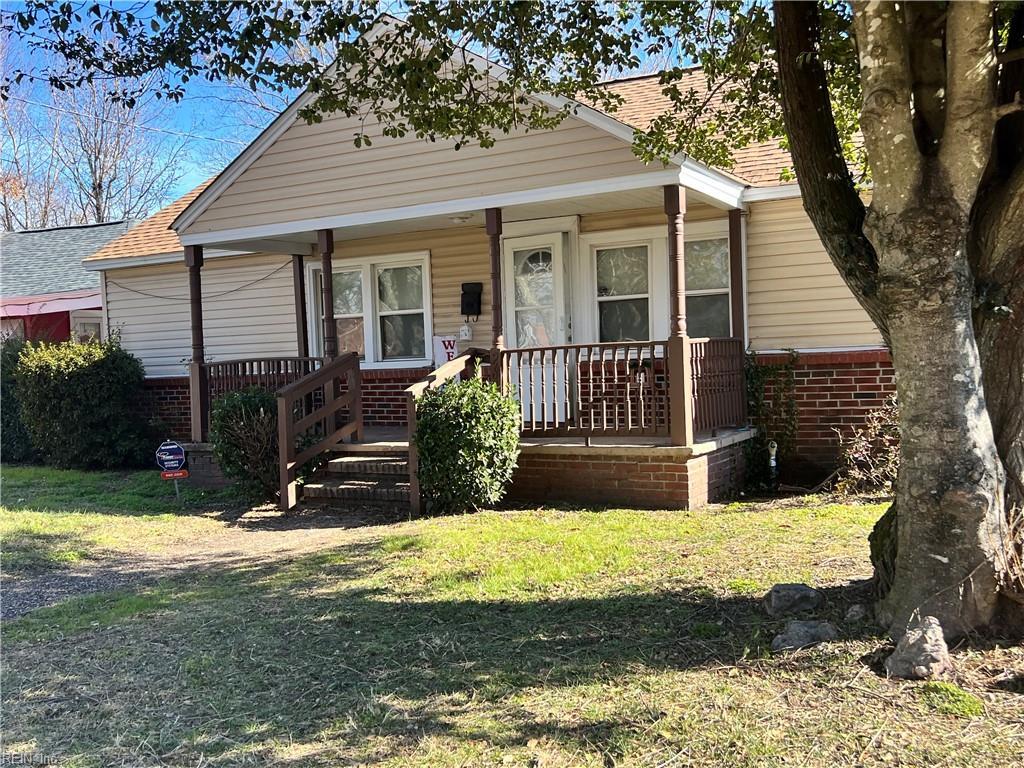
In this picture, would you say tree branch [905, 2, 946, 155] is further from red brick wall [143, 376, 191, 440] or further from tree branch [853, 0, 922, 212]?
red brick wall [143, 376, 191, 440]

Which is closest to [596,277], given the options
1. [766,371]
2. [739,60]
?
[766,371]

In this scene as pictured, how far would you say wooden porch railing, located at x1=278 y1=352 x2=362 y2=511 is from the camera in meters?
8.70

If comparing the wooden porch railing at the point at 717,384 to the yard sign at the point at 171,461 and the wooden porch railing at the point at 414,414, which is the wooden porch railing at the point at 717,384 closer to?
the wooden porch railing at the point at 414,414

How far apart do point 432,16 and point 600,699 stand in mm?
4621

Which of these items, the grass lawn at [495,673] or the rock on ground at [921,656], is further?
the rock on ground at [921,656]

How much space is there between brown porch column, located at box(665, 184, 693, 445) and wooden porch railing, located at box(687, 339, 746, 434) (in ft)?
0.56

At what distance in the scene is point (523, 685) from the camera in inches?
149

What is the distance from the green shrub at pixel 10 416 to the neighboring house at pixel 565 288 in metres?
4.77

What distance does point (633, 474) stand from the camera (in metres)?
8.19

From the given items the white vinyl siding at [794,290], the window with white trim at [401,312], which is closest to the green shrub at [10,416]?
the window with white trim at [401,312]

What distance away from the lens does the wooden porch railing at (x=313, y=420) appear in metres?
8.70

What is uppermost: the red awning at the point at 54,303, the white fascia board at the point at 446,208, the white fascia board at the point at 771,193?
the white fascia board at the point at 771,193

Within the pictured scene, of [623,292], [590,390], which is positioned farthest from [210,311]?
[590,390]

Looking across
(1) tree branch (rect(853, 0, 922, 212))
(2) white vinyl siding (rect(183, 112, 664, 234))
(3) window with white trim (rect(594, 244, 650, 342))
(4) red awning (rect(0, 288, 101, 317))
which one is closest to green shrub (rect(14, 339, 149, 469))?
(2) white vinyl siding (rect(183, 112, 664, 234))
